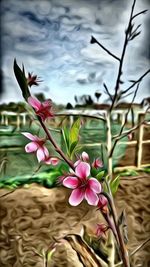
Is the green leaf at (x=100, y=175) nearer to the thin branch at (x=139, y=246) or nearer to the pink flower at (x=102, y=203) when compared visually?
the pink flower at (x=102, y=203)

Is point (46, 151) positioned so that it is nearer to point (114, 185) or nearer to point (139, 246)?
point (114, 185)

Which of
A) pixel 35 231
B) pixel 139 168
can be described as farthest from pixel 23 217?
pixel 139 168

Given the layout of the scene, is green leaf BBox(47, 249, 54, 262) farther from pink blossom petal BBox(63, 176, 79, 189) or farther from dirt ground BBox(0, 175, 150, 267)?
pink blossom petal BBox(63, 176, 79, 189)

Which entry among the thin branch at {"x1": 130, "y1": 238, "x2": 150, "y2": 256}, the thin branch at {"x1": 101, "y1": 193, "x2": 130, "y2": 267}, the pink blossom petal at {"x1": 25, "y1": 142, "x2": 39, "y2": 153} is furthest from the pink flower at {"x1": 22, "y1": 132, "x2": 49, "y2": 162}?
the thin branch at {"x1": 130, "y1": 238, "x2": 150, "y2": 256}

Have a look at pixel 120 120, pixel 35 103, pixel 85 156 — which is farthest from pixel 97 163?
pixel 35 103

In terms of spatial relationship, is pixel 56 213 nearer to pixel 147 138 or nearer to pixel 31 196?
pixel 31 196

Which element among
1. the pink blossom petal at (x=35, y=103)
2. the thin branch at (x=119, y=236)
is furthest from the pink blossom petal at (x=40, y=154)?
the thin branch at (x=119, y=236)
